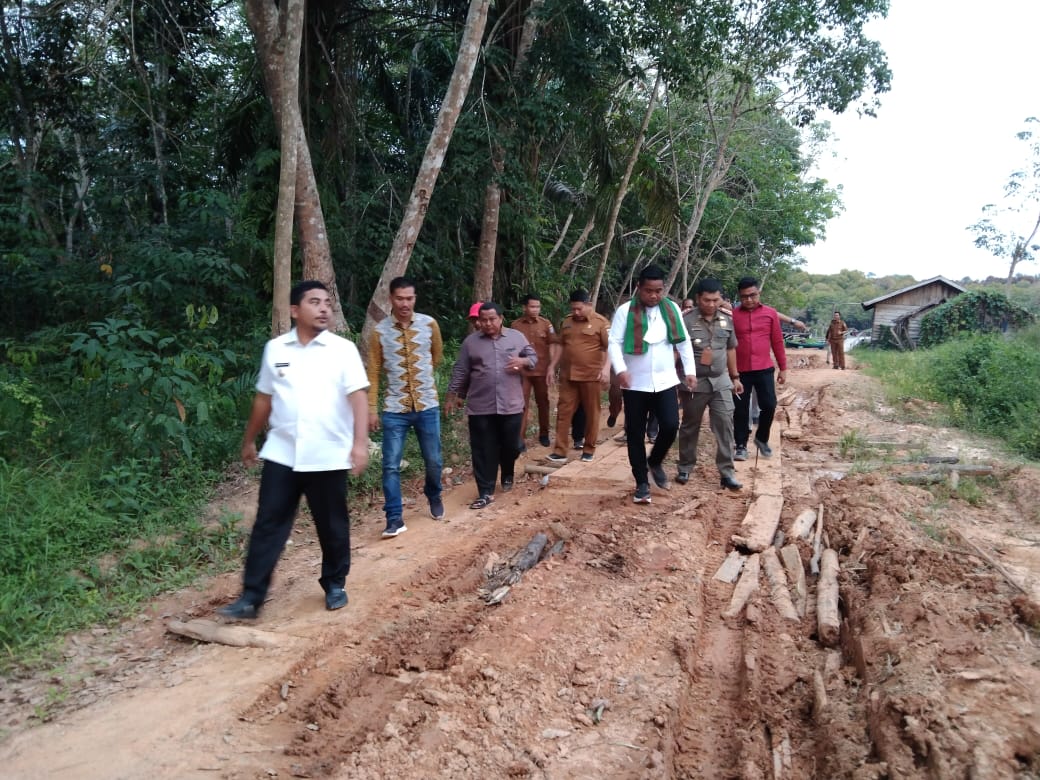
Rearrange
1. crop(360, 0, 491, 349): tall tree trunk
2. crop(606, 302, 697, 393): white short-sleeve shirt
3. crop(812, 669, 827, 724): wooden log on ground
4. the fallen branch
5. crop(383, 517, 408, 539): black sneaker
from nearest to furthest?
crop(812, 669, 827, 724): wooden log on ground → the fallen branch → crop(383, 517, 408, 539): black sneaker → crop(606, 302, 697, 393): white short-sleeve shirt → crop(360, 0, 491, 349): tall tree trunk

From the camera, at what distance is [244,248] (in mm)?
9031

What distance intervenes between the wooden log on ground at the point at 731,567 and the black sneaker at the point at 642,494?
1.11 metres

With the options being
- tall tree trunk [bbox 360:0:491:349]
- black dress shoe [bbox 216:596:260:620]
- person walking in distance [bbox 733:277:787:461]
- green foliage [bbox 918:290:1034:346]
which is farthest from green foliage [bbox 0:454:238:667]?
green foliage [bbox 918:290:1034:346]

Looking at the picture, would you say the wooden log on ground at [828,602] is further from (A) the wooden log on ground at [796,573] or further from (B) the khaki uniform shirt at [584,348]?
(B) the khaki uniform shirt at [584,348]

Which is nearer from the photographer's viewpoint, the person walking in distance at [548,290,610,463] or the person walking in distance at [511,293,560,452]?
the person walking in distance at [548,290,610,463]

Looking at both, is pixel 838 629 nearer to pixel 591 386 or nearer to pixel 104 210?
pixel 591 386

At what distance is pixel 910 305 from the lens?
32.0 metres

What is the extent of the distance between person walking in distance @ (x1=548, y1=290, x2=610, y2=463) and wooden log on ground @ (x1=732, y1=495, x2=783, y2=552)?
2.03 m

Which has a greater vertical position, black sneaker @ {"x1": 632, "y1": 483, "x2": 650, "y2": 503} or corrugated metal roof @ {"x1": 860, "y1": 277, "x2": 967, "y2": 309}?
corrugated metal roof @ {"x1": 860, "y1": 277, "x2": 967, "y2": 309}

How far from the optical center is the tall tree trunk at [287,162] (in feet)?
21.8

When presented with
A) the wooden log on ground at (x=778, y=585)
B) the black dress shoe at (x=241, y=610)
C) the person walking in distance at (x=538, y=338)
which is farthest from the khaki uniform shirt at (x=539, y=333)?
the black dress shoe at (x=241, y=610)

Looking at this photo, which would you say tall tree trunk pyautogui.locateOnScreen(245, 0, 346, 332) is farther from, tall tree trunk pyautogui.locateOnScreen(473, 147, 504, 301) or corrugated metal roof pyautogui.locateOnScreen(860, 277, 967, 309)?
corrugated metal roof pyautogui.locateOnScreen(860, 277, 967, 309)

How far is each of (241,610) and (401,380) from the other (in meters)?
2.07

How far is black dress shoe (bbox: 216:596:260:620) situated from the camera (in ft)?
12.6
